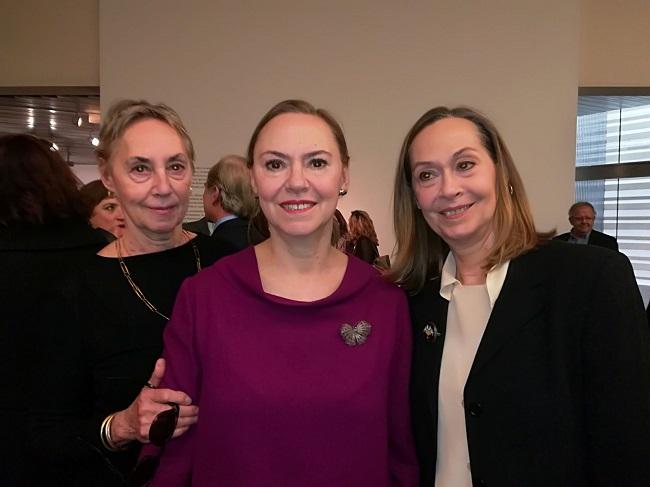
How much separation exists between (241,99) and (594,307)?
4751mm

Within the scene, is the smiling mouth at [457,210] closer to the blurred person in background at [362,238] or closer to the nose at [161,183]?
the nose at [161,183]

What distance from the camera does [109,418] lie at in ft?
4.87

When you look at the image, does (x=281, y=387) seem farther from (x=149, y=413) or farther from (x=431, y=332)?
(x=431, y=332)

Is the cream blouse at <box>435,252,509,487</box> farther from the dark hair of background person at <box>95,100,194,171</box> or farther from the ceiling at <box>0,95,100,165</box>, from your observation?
the ceiling at <box>0,95,100,165</box>

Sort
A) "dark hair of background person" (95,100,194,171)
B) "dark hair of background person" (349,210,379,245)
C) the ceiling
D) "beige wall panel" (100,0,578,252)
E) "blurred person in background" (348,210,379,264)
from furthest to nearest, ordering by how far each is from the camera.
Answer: the ceiling < "beige wall panel" (100,0,578,252) < "dark hair of background person" (349,210,379,245) < "blurred person in background" (348,210,379,264) < "dark hair of background person" (95,100,194,171)

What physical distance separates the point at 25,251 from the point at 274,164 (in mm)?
964

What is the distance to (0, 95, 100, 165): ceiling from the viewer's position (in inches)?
291

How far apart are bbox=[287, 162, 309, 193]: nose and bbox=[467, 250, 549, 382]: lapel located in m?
0.60

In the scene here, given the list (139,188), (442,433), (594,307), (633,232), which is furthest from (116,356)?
(633,232)

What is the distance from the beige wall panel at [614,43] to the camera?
5.69 metres

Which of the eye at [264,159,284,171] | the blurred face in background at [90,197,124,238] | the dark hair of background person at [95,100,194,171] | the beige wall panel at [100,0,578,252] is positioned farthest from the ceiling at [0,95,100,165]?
the eye at [264,159,284,171]

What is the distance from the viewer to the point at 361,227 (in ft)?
16.5

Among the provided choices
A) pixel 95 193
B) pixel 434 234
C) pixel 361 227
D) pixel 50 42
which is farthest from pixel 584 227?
pixel 50 42

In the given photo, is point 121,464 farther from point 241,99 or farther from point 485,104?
Result: point 485,104
